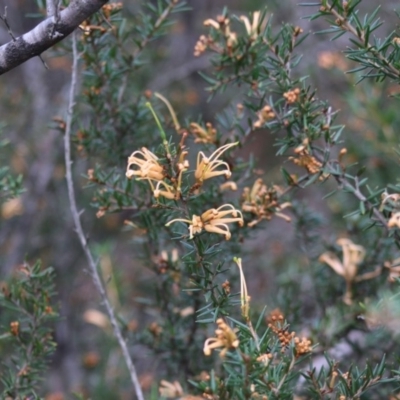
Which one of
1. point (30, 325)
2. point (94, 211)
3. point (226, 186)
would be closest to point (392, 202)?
point (226, 186)

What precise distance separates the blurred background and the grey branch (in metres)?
0.98

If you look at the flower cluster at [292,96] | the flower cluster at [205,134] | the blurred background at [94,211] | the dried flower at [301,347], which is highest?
the flower cluster at [292,96]

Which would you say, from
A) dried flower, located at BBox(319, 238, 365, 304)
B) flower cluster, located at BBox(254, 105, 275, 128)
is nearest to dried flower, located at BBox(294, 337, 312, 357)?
flower cluster, located at BBox(254, 105, 275, 128)

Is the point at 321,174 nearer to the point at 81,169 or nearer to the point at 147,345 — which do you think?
the point at 147,345

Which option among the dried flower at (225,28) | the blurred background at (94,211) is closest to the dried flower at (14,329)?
the blurred background at (94,211)

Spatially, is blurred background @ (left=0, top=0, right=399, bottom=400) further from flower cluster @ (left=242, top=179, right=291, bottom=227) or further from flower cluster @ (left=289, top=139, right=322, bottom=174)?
flower cluster @ (left=289, top=139, right=322, bottom=174)

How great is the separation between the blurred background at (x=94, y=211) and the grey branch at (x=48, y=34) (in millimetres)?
978

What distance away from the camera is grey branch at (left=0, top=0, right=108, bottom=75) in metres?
0.93

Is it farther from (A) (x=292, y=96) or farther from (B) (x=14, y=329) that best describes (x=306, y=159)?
(B) (x=14, y=329)

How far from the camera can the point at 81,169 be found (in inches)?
112

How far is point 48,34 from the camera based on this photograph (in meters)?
0.95

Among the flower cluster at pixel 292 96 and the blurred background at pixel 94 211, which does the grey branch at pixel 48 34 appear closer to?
the flower cluster at pixel 292 96

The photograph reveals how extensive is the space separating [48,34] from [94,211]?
1.88 metres

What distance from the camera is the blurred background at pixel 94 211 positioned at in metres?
2.07
